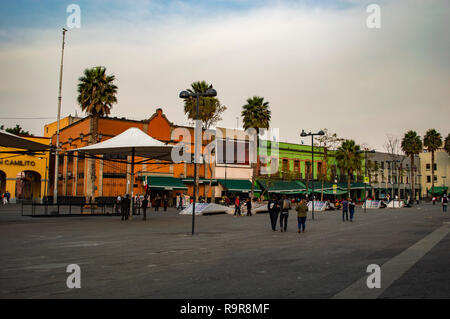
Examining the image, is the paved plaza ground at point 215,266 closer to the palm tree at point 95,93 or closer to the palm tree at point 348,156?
the palm tree at point 95,93

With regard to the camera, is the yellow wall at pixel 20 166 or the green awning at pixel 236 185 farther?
the green awning at pixel 236 185

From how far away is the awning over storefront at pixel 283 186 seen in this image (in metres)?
55.0

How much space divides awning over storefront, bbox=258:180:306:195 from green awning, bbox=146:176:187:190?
13104 mm

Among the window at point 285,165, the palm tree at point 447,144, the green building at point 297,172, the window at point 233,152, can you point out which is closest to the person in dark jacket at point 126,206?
the window at point 233,152

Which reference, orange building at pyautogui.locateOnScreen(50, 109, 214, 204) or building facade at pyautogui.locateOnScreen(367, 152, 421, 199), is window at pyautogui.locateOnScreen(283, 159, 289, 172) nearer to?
orange building at pyautogui.locateOnScreen(50, 109, 214, 204)

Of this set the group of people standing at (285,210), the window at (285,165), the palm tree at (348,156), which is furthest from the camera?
the palm tree at (348,156)

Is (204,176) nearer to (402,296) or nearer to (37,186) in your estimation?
(37,186)

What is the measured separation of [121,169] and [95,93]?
890 centimetres

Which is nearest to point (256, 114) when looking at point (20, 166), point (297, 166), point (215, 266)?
point (297, 166)

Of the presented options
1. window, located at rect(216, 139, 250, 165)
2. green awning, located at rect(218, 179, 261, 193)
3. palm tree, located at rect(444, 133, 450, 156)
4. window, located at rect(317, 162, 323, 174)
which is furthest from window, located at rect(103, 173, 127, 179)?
palm tree, located at rect(444, 133, 450, 156)

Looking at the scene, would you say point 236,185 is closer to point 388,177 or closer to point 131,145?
point 131,145

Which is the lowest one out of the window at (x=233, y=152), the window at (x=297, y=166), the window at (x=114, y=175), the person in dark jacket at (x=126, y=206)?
the person in dark jacket at (x=126, y=206)

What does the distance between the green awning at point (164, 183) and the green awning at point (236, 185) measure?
6283 mm
